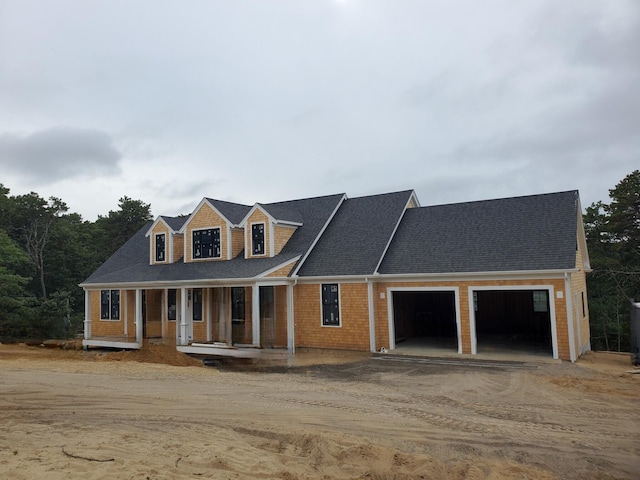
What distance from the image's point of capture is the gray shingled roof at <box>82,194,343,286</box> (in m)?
19.2

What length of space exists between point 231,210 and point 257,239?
267 cm

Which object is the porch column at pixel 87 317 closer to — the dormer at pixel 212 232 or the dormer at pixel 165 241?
the dormer at pixel 165 241

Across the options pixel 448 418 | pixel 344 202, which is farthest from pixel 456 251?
pixel 448 418

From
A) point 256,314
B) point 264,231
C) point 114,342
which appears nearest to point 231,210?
point 264,231

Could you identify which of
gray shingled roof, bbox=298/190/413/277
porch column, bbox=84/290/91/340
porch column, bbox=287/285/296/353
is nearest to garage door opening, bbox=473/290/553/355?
gray shingled roof, bbox=298/190/413/277

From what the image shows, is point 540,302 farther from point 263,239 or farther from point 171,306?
point 171,306

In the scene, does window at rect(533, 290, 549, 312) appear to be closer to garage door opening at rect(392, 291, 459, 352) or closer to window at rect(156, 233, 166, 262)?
garage door opening at rect(392, 291, 459, 352)

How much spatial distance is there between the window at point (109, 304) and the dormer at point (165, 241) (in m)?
2.46

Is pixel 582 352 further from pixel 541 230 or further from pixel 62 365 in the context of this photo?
pixel 62 365

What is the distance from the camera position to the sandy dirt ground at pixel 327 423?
5871 millimetres

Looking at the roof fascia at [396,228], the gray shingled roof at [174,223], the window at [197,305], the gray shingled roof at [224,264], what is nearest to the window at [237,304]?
the gray shingled roof at [224,264]

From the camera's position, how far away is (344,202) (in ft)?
75.8

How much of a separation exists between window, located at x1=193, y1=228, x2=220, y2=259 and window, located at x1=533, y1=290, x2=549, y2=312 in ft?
48.7

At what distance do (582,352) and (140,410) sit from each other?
49.6ft
